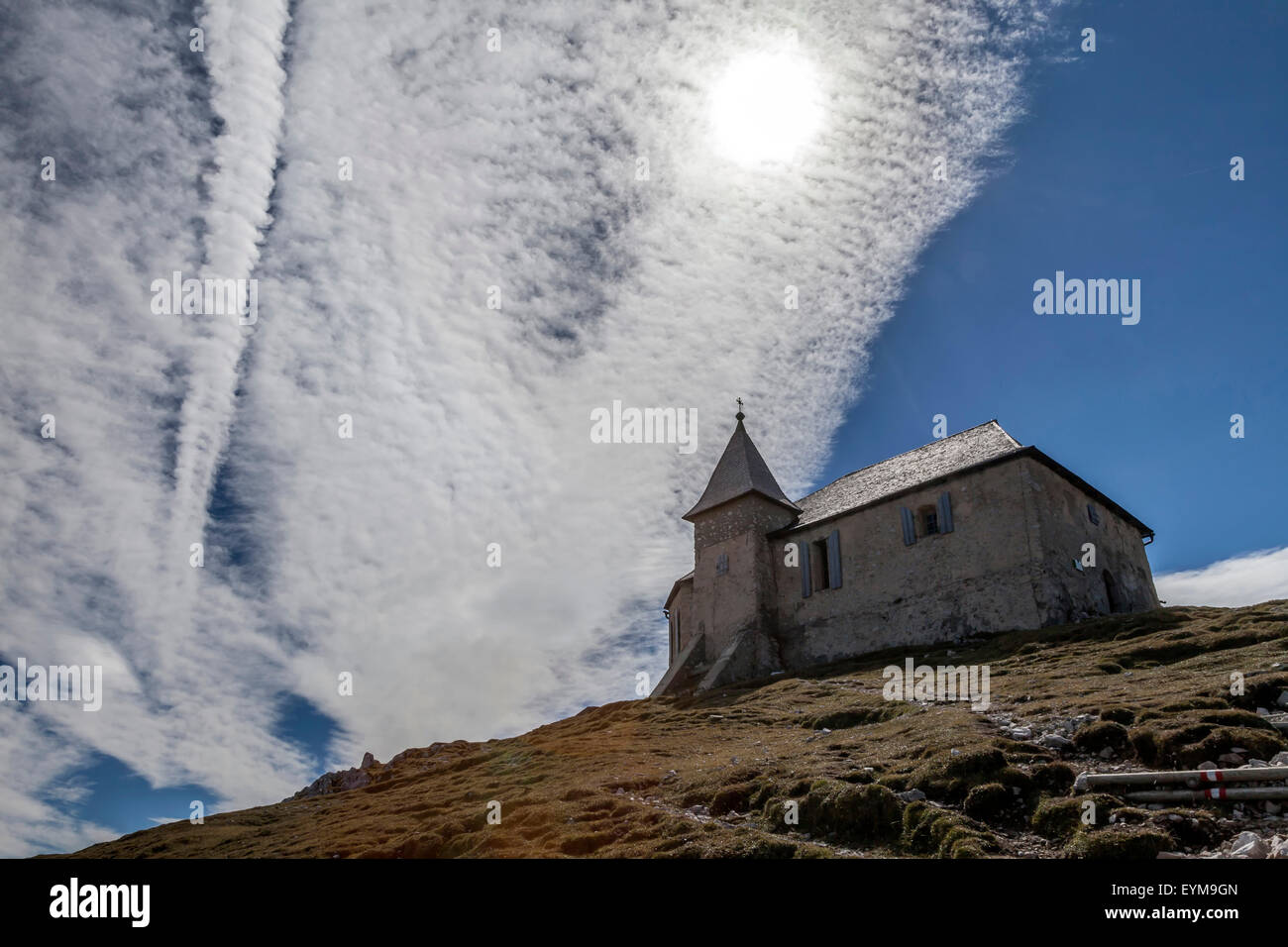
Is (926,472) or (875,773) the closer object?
(875,773)

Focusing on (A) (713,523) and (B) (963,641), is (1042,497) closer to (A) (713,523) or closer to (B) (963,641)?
(B) (963,641)

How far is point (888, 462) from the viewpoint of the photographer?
37.1 meters

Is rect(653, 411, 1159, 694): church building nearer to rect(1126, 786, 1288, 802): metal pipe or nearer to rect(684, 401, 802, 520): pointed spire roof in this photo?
rect(684, 401, 802, 520): pointed spire roof

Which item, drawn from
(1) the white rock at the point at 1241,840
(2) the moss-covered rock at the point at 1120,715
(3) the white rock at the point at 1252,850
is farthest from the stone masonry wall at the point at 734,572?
(3) the white rock at the point at 1252,850

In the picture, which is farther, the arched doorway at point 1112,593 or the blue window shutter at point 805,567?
the blue window shutter at point 805,567

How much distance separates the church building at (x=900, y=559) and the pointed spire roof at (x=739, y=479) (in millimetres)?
106

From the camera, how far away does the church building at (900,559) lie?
28453 millimetres

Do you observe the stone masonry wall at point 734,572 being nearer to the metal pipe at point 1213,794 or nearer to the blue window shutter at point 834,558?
the blue window shutter at point 834,558

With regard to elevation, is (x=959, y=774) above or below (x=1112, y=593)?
below

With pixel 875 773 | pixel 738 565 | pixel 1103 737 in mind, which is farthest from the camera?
pixel 738 565

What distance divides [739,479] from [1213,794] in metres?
30.0

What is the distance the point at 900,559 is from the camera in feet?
104

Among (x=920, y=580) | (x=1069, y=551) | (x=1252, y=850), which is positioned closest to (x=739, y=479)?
(x=920, y=580)

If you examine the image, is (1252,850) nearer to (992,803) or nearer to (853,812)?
(992,803)
